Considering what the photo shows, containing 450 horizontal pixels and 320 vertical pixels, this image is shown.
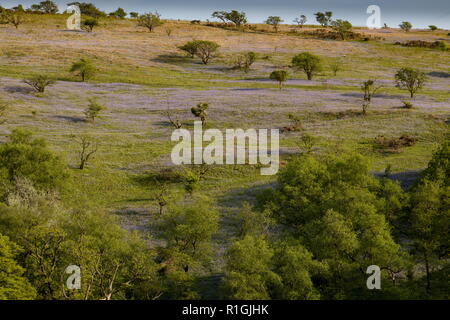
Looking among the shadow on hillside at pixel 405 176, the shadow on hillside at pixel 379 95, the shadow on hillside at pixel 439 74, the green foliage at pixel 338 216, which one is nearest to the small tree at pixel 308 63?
the shadow on hillside at pixel 379 95

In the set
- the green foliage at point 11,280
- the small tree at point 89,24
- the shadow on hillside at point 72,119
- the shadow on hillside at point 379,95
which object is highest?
the small tree at point 89,24

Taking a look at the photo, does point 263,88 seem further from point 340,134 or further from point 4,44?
point 4,44

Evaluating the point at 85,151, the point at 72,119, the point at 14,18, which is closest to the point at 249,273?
the point at 85,151

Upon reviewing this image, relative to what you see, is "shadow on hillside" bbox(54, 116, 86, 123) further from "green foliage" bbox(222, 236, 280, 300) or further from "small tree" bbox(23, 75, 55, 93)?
"green foliage" bbox(222, 236, 280, 300)

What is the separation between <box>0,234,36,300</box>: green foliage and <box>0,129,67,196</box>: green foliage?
19.3 meters

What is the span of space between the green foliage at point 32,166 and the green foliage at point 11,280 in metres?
19.3

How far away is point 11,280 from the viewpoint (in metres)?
32.2

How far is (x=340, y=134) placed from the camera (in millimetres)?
82875

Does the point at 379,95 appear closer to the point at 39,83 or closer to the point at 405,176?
the point at 405,176

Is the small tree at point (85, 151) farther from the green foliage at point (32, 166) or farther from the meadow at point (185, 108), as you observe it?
the green foliage at point (32, 166)

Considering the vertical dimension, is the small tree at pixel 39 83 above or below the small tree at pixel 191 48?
below

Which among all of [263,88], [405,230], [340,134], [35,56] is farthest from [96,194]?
[35,56]

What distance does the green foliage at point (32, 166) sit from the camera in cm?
5356
